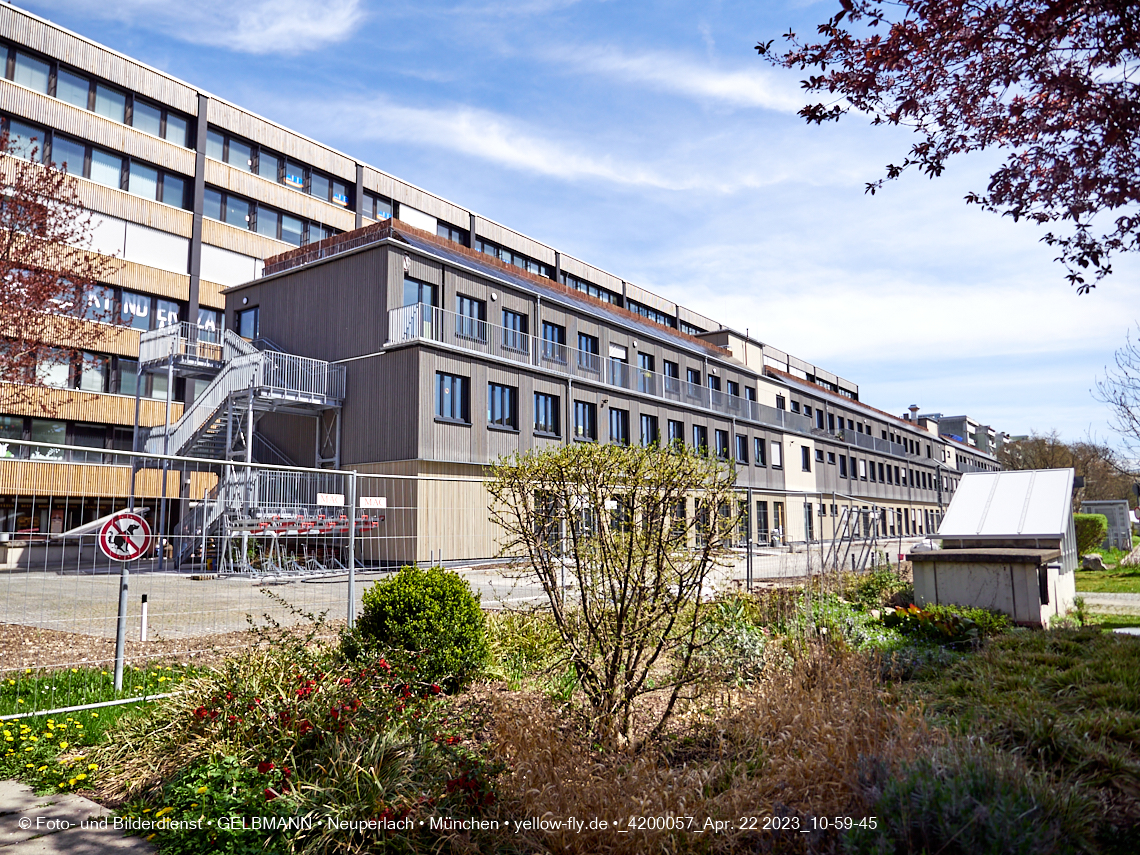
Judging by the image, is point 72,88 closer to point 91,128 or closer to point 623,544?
point 91,128

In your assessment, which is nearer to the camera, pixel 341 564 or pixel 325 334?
pixel 341 564

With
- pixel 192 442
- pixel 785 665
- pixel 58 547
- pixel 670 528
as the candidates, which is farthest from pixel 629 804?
pixel 192 442

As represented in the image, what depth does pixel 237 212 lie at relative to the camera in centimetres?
3484

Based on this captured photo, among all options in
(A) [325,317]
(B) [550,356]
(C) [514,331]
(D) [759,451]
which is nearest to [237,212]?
(A) [325,317]

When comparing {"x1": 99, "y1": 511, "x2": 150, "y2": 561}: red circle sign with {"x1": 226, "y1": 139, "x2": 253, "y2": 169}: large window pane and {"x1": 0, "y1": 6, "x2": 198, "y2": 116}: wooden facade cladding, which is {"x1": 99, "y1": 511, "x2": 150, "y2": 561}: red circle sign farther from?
{"x1": 226, "y1": 139, "x2": 253, "y2": 169}: large window pane

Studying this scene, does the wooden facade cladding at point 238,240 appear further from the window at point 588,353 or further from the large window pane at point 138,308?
the window at point 588,353

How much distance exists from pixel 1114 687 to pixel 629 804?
3.70 m

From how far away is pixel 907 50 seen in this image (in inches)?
176

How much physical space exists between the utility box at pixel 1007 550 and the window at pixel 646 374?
21.5 metres

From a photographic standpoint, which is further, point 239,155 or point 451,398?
point 239,155

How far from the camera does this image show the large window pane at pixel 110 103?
100 feet

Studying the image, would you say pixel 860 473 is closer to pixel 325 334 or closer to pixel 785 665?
pixel 325 334

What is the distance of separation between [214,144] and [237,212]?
9.83ft

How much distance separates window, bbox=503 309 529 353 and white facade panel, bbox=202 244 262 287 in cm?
1296
